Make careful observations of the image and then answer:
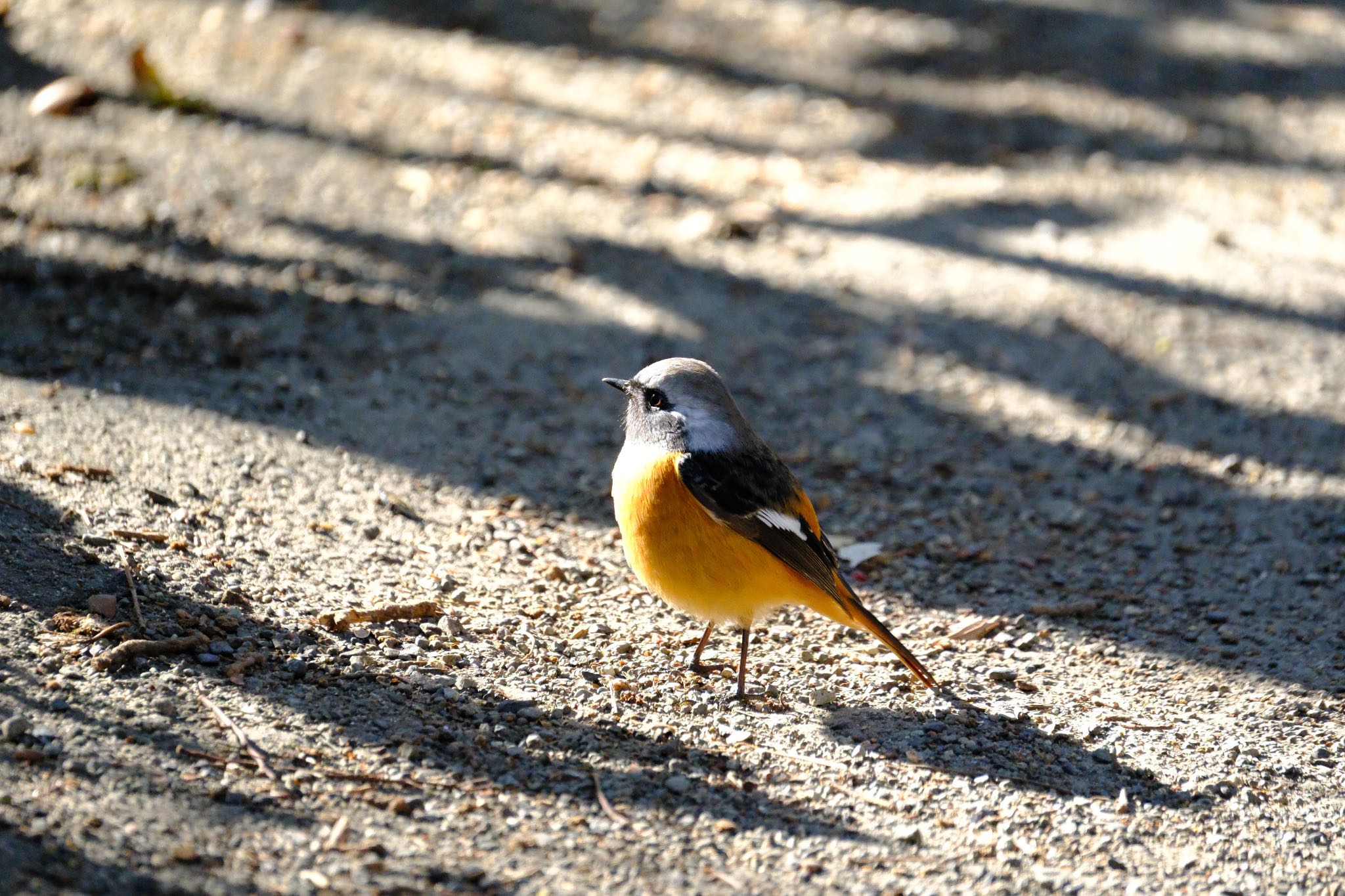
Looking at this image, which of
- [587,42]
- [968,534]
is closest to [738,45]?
[587,42]

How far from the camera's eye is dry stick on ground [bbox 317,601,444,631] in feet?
13.5

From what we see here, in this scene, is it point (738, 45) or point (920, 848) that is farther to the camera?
point (738, 45)

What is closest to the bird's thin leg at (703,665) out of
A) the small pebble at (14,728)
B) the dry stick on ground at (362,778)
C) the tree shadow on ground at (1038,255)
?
the dry stick on ground at (362,778)

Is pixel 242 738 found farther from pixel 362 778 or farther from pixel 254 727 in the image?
pixel 362 778

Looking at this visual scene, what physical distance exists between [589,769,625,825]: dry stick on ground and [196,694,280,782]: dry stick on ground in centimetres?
90

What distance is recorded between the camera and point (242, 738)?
11.0 ft

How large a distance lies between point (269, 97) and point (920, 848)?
707 cm

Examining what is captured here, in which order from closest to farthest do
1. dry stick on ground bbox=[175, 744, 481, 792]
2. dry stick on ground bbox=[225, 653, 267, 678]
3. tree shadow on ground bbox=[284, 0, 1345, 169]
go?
dry stick on ground bbox=[175, 744, 481, 792], dry stick on ground bbox=[225, 653, 267, 678], tree shadow on ground bbox=[284, 0, 1345, 169]

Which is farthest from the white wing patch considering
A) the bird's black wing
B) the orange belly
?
the orange belly

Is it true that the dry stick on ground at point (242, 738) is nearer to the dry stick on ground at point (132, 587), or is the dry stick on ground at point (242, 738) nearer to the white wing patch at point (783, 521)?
the dry stick on ground at point (132, 587)

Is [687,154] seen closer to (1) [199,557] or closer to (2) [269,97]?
(2) [269,97]

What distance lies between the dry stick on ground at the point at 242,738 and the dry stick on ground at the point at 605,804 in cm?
90

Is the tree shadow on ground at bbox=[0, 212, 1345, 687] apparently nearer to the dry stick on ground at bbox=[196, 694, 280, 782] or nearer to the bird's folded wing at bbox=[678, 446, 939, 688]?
the bird's folded wing at bbox=[678, 446, 939, 688]

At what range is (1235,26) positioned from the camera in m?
9.99
